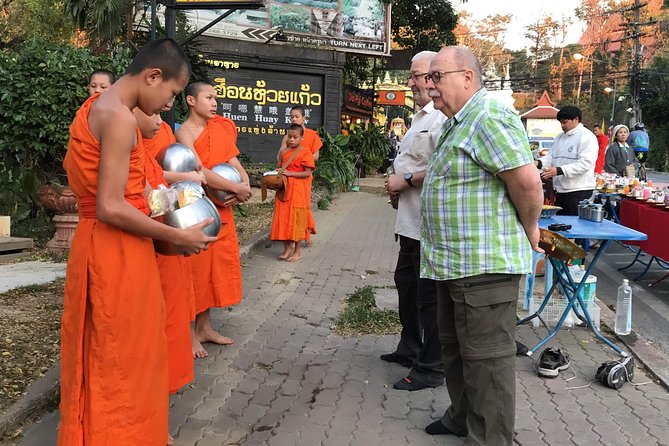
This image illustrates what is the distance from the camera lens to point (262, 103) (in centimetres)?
1869

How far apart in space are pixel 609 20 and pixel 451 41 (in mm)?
40507

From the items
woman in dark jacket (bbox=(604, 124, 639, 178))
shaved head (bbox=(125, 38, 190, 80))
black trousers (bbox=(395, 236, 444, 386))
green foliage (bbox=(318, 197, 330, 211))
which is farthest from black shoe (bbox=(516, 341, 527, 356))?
green foliage (bbox=(318, 197, 330, 211))

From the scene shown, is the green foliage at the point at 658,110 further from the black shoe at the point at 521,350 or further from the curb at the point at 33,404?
the curb at the point at 33,404

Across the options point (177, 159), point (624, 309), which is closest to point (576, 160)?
point (624, 309)

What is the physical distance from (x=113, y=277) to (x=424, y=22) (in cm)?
2202

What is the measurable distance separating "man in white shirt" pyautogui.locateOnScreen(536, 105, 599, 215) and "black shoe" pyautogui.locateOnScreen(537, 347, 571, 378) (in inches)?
121

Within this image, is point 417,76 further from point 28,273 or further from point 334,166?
point 334,166

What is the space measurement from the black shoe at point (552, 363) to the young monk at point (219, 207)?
2.16 metres

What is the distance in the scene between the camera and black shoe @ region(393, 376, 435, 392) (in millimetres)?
3980

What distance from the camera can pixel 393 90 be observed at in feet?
97.5

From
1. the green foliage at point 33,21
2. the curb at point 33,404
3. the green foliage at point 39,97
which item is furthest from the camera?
the green foliage at point 33,21

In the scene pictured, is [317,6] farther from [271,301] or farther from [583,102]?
[583,102]

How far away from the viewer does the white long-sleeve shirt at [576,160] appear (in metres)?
6.93

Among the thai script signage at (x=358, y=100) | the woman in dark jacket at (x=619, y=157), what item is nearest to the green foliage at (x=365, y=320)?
the woman in dark jacket at (x=619, y=157)
